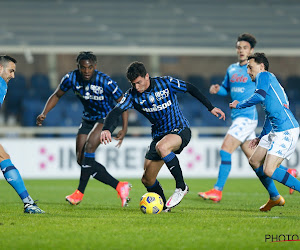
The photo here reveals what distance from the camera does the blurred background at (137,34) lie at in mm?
17141

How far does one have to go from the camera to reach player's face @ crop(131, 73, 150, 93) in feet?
22.1

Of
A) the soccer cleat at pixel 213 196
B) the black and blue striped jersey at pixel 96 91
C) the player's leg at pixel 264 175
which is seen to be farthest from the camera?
the soccer cleat at pixel 213 196

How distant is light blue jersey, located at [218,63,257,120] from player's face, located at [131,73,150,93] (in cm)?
243

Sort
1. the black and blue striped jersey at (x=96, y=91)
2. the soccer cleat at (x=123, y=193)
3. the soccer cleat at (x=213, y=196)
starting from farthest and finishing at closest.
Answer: the soccer cleat at (x=213, y=196), the black and blue striped jersey at (x=96, y=91), the soccer cleat at (x=123, y=193)

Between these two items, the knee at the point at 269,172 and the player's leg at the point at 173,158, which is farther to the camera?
the player's leg at the point at 173,158

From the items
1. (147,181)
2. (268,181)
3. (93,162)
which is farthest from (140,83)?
(268,181)

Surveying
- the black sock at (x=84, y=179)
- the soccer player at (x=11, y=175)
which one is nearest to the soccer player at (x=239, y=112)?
the black sock at (x=84, y=179)

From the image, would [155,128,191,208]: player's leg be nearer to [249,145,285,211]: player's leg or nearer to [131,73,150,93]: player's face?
[131,73,150,93]: player's face

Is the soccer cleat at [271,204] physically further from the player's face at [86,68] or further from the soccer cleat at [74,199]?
the player's face at [86,68]

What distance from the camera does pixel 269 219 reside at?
6.10 metres

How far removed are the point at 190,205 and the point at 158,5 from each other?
38.2 feet

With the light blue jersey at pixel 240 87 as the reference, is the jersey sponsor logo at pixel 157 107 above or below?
below

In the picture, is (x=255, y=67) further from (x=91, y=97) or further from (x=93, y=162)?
(x=93, y=162)

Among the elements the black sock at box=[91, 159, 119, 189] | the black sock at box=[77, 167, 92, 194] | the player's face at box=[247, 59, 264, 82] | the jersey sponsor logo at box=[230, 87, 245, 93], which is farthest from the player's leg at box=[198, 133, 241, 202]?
the player's face at box=[247, 59, 264, 82]
